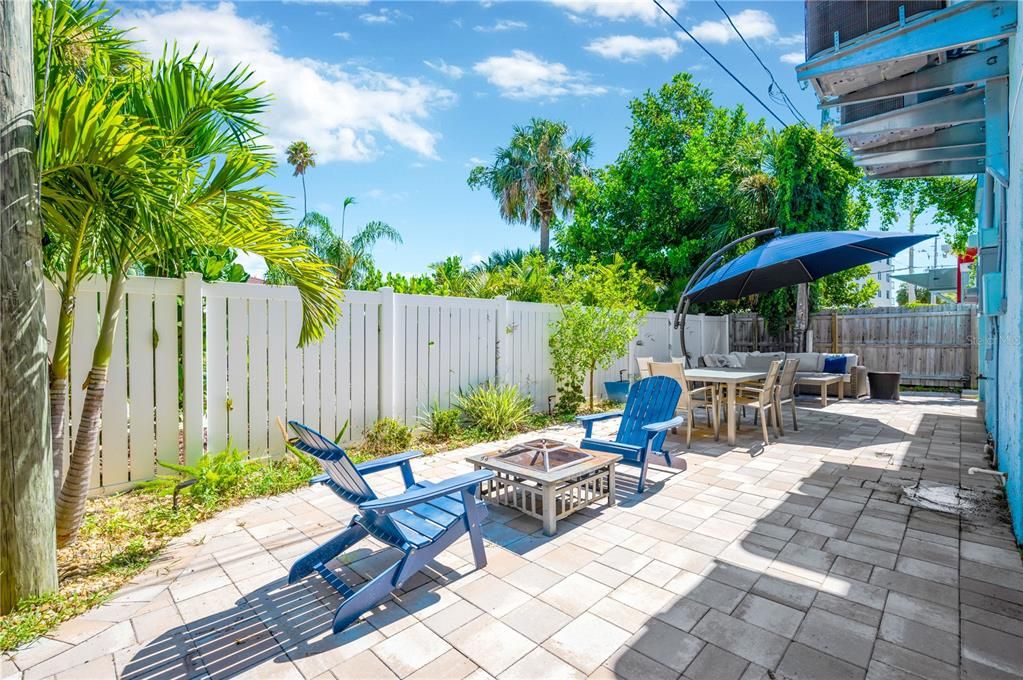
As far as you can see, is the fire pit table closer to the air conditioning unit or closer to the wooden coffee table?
the air conditioning unit

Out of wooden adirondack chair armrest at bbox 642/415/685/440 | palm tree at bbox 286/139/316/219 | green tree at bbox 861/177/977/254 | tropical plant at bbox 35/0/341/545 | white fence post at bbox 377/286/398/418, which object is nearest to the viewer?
Result: tropical plant at bbox 35/0/341/545

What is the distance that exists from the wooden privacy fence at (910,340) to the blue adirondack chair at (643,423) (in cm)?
917

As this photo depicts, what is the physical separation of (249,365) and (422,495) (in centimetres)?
296

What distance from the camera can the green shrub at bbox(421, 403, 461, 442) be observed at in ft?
19.3

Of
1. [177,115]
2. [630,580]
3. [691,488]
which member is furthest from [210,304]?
[691,488]

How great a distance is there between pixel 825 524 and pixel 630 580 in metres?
1.74

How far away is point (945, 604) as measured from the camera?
2.36m

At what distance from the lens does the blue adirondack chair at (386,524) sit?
2.28 meters

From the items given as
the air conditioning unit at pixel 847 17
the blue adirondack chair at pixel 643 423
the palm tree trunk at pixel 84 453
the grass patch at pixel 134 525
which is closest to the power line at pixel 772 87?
the air conditioning unit at pixel 847 17

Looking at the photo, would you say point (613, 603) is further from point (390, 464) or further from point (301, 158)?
point (301, 158)

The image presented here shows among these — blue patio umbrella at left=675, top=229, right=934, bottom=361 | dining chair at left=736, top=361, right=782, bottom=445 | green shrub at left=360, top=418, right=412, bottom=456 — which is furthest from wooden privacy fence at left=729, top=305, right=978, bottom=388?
green shrub at left=360, top=418, right=412, bottom=456

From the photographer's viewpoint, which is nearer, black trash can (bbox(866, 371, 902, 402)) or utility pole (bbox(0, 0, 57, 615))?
utility pole (bbox(0, 0, 57, 615))

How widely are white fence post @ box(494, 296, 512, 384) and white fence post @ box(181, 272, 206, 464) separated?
12.2ft

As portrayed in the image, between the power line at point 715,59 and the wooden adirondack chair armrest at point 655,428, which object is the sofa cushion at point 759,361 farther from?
the wooden adirondack chair armrest at point 655,428
